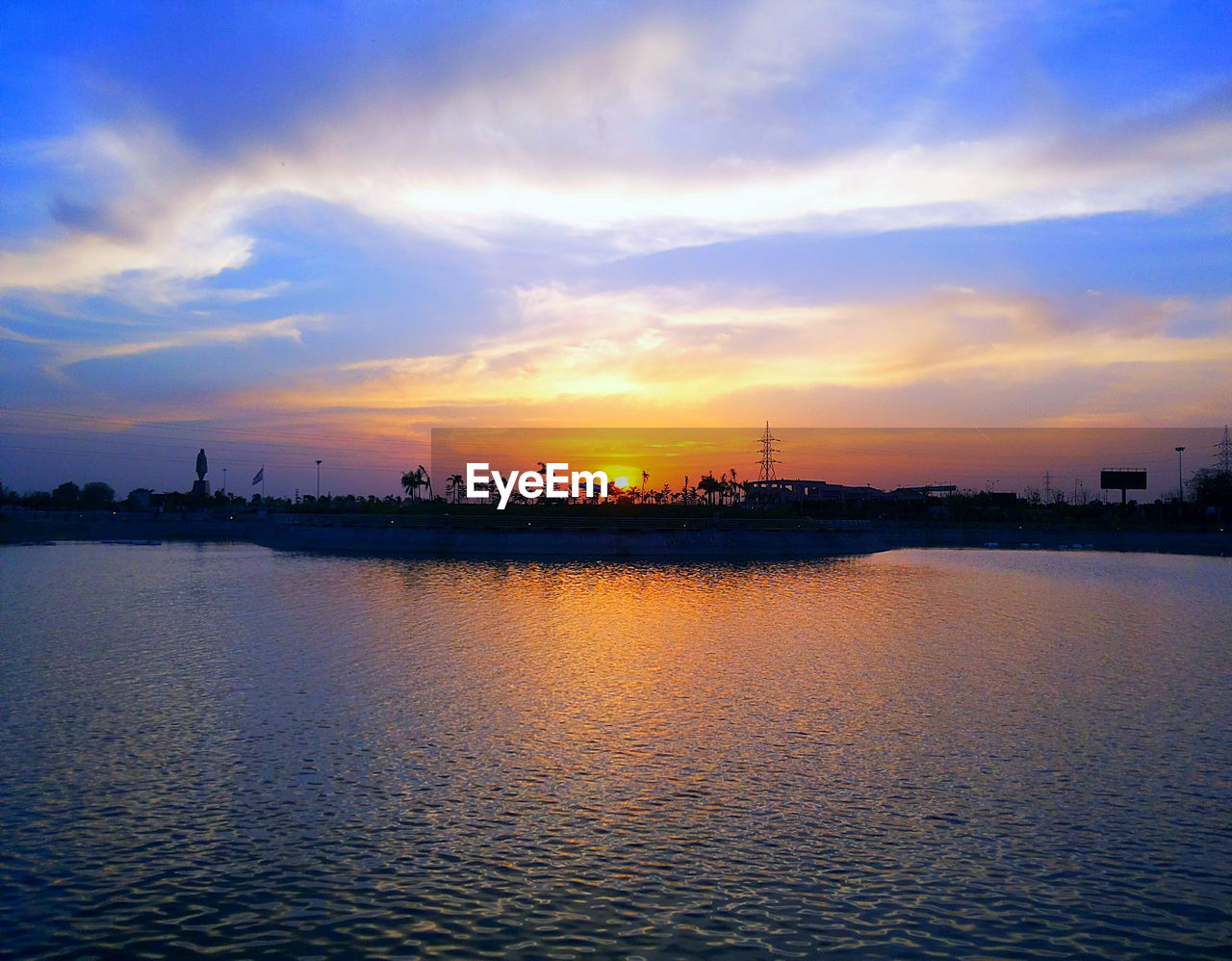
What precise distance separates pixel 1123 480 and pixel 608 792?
132647 mm

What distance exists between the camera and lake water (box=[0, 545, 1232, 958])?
30.1 feet

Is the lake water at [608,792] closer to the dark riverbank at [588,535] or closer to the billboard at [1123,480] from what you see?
the dark riverbank at [588,535]

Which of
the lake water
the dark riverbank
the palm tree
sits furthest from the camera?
the palm tree

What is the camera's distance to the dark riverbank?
7162 cm

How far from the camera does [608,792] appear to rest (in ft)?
43.6

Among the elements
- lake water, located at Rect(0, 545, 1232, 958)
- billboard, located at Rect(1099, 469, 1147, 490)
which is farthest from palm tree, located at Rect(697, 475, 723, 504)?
lake water, located at Rect(0, 545, 1232, 958)

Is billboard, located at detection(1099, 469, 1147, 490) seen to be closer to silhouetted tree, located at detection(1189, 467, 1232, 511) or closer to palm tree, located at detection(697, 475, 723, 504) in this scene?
silhouetted tree, located at detection(1189, 467, 1232, 511)

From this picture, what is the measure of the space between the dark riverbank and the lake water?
1636 inches

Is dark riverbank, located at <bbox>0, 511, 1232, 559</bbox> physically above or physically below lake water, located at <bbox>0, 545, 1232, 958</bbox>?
above

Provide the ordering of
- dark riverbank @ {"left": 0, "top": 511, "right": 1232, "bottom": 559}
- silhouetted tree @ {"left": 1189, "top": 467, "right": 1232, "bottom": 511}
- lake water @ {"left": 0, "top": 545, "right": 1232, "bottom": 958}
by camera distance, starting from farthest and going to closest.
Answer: silhouetted tree @ {"left": 1189, "top": 467, "right": 1232, "bottom": 511} → dark riverbank @ {"left": 0, "top": 511, "right": 1232, "bottom": 559} → lake water @ {"left": 0, "top": 545, "right": 1232, "bottom": 958}

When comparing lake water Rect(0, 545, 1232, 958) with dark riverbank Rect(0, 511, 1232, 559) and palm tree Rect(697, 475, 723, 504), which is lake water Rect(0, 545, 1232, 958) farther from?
palm tree Rect(697, 475, 723, 504)

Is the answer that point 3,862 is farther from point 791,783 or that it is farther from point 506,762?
point 791,783

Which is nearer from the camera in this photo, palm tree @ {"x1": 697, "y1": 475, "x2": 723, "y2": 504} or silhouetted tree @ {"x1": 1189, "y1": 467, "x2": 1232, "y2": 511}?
silhouetted tree @ {"x1": 1189, "y1": 467, "x2": 1232, "y2": 511}

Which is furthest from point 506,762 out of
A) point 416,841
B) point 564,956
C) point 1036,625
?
point 1036,625
